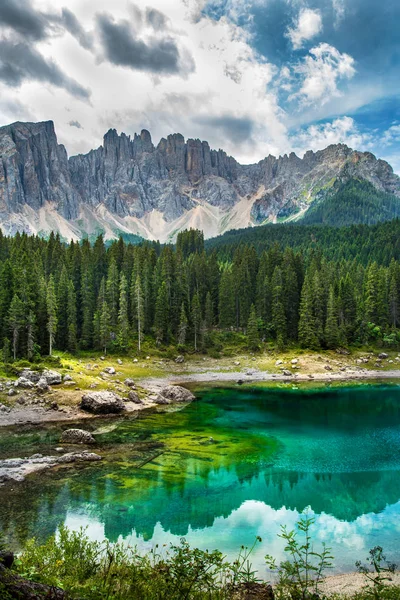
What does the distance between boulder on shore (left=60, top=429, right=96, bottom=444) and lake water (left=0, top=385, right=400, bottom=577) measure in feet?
3.31

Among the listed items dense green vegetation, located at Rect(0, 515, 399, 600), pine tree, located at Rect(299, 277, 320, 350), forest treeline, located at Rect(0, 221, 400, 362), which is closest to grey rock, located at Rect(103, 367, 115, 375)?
forest treeline, located at Rect(0, 221, 400, 362)

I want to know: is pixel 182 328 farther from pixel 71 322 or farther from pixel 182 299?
pixel 71 322

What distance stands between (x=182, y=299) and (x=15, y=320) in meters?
43.6

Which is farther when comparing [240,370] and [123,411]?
[240,370]

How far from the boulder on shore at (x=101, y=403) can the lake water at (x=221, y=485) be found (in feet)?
8.88

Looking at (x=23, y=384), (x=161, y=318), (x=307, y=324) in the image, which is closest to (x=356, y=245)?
(x=307, y=324)

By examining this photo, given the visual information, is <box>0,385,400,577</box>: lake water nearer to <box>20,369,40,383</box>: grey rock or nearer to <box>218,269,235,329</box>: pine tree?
<box>20,369,40,383</box>: grey rock

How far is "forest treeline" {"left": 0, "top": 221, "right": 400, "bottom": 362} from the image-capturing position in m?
80.2

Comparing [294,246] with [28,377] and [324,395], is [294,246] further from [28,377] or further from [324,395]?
[28,377]

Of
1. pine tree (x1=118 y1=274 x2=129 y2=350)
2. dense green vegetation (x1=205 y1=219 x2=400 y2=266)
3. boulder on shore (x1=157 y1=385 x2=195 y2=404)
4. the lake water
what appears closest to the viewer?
the lake water

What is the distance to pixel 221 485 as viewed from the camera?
90.1 ft

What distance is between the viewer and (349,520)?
23125mm

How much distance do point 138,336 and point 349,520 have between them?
6855 cm

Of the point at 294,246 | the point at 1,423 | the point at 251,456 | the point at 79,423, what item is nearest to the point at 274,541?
the point at 251,456
